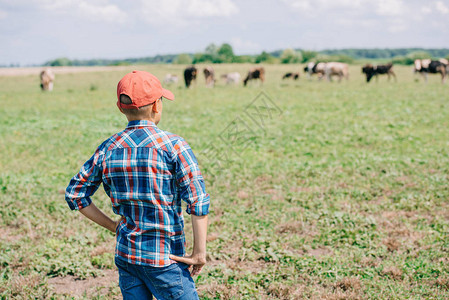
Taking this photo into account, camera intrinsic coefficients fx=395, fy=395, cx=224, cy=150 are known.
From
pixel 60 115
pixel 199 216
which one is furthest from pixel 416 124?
pixel 60 115

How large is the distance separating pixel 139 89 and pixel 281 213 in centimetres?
404

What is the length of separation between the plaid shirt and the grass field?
5.87 ft

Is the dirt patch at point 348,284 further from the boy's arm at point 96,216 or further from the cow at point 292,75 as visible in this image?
the cow at point 292,75

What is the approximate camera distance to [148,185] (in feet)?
7.02

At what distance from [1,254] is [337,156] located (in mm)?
6594

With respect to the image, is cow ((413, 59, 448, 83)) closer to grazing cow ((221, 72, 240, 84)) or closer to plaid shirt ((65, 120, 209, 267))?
grazing cow ((221, 72, 240, 84))

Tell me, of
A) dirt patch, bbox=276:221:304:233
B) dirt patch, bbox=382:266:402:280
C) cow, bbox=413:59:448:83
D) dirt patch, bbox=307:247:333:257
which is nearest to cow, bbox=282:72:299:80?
cow, bbox=413:59:448:83

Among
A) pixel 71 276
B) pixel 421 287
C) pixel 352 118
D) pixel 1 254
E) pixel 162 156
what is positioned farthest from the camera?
pixel 352 118

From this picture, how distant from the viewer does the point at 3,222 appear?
5.62m

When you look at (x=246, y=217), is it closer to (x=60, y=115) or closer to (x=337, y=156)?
(x=337, y=156)

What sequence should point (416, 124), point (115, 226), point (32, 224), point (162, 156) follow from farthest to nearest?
point (416, 124)
point (32, 224)
point (115, 226)
point (162, 156)

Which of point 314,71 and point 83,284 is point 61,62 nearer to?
point 314,71

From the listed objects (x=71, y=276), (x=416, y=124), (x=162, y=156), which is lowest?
(x=71, y=276)

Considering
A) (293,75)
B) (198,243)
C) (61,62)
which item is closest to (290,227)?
(198,243)
